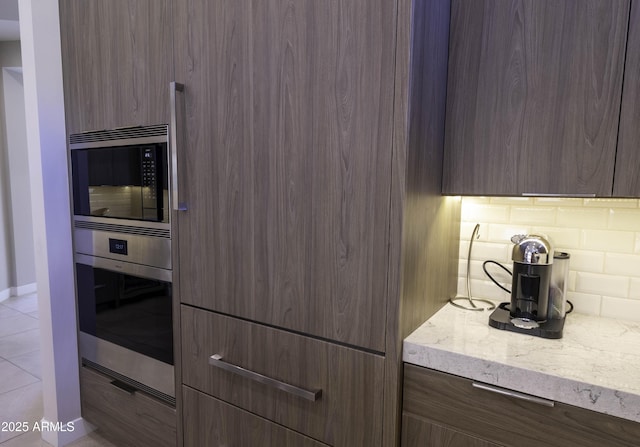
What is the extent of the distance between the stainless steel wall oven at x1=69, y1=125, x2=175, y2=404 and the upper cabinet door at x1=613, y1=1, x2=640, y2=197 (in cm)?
146

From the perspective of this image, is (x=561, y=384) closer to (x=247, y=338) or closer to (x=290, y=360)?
(x=290, y=360)

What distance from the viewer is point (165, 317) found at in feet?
5.21

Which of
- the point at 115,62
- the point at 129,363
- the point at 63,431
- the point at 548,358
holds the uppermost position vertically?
the point at 115,62

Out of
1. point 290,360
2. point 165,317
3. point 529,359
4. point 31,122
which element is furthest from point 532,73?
point 31,122

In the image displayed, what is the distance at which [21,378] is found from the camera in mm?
2715

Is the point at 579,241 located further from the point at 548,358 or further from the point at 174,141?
the point at 174,141

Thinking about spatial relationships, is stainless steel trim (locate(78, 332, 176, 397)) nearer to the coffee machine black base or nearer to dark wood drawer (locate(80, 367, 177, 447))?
dark wood drawer (locate(80, 367, 177, 447))

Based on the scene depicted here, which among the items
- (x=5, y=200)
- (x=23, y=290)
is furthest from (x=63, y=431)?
(x=5, y=200)

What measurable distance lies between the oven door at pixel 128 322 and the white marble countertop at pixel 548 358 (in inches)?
40.8

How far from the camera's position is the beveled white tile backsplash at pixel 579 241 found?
1289mm

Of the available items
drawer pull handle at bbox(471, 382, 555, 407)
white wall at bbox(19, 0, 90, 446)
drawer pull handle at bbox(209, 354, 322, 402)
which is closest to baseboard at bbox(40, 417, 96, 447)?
white wall at bbox(19, 0, 90, 446)

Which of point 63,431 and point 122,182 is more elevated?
point 122,182

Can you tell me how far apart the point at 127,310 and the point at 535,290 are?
1629 millimetres

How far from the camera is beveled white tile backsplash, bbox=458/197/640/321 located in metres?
1.29
